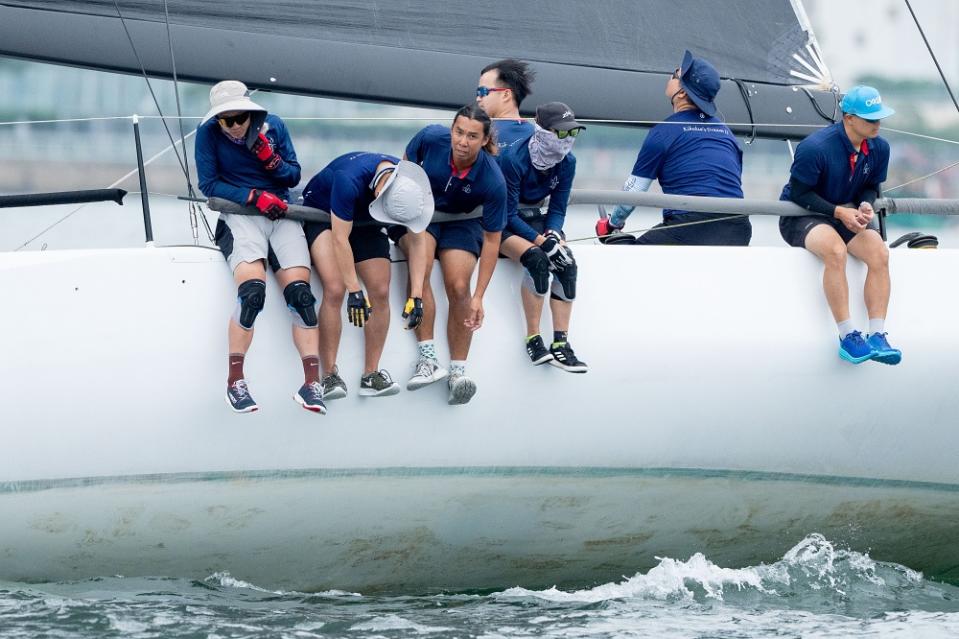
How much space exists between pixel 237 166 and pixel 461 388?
900 mm

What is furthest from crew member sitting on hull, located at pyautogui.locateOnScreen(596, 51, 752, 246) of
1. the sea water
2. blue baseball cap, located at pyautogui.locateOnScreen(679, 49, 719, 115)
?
the sea water

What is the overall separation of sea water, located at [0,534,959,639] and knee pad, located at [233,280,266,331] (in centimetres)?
79

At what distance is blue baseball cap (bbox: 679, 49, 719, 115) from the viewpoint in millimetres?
4766

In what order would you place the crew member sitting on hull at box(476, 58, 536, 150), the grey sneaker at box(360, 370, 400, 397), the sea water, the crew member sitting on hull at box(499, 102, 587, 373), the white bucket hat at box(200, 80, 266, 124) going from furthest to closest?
the crew member sitting on hull at box(476, 58, 536, 150) < the crew member sitting on hull at box(499, 102, 587, 373) < the grey sneaker at box(360, 370, 400, 397) < the white bucket hat at box(200, 80, 266, 124) < the sea water

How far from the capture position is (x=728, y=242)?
479 cm

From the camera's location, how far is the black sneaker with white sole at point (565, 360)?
423 cm

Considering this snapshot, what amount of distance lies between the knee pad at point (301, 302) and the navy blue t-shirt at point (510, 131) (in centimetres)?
81

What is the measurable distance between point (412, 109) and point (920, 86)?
7.80 feet

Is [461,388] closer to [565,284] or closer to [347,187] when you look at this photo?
[565,284]

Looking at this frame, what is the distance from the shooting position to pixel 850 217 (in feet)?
14.9

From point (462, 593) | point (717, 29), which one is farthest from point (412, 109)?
point (462, 593)

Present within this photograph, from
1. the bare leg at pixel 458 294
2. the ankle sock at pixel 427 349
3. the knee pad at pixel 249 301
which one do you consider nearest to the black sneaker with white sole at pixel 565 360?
the bare leg at pixel 458 294

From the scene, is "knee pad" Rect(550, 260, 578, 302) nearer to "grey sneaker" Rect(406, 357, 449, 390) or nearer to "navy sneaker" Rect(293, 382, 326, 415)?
"grey sneaker" Rect(406, 357, 449, 390)

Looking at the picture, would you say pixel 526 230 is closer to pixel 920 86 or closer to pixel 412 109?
pixel 412 109
